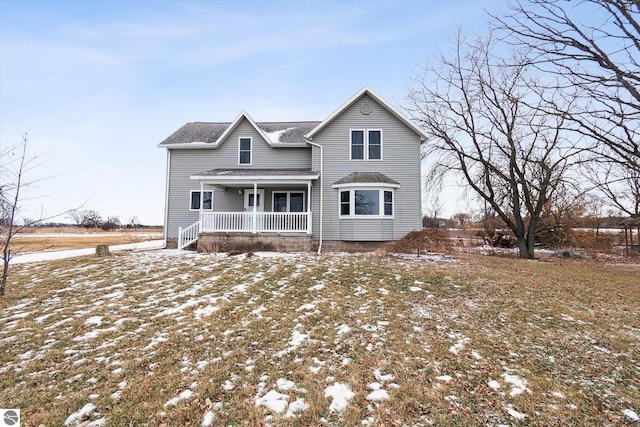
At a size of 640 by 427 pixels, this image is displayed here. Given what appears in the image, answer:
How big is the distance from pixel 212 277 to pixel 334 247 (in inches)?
306

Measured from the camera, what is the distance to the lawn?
3334 mm

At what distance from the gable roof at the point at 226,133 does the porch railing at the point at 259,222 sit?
420 centimetres

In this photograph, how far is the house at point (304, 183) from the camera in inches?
594

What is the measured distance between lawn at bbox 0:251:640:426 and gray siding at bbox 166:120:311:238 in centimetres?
918

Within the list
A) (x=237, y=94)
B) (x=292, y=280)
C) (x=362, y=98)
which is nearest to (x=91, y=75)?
(x=237, y=94)

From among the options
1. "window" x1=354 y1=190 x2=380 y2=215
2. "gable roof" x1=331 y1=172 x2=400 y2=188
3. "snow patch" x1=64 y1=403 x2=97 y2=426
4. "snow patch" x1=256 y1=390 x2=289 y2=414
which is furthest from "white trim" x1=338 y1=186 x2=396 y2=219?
"snow patch" x1=64 y1=403 x2=97 y2=426

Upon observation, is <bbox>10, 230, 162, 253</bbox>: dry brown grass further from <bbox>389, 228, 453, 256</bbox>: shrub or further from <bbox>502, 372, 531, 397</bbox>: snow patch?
<bbox>389, 228, 453, 256</bbox>: shrub

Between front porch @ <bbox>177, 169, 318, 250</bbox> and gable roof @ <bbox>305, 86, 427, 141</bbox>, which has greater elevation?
gable roof @ <bbox>305, 86, 427, 141</bbox>

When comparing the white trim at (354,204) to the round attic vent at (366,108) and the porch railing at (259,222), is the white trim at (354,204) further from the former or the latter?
the round attic vent at (366,108)

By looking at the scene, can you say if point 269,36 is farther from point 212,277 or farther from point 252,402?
point 252,402

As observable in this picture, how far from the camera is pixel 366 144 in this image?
15.9 meters

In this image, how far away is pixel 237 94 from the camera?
22.0 meters

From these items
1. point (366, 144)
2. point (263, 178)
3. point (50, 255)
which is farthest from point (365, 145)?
point (50, 255)

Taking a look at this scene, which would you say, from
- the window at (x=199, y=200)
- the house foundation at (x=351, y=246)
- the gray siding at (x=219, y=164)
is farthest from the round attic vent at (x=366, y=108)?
the window at (x=199, y=200)
